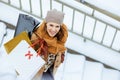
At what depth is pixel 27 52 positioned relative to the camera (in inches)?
130

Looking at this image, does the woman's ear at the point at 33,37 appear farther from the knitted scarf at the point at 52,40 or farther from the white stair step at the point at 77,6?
the white stair step at the point at 77,6

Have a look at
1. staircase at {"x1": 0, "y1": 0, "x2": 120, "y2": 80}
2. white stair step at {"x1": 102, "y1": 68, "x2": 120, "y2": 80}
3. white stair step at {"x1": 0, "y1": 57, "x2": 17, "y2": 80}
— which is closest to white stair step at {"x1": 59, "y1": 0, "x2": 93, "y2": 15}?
staircase at {"x1": 0, "y1": 0, "x2": 120, "y2": 80}

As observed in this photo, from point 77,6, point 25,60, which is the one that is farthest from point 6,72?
point 77,6

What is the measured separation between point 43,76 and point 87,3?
5.15 ft

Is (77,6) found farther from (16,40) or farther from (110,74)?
Result: (16,40)

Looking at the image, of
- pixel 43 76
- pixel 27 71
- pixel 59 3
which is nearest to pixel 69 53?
pixel 59 3

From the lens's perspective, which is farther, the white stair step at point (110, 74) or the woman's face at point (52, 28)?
the white stair step at point (110, 74)

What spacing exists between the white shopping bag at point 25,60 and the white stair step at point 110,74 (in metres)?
1.51

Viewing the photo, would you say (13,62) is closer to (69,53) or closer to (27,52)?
(27,52)

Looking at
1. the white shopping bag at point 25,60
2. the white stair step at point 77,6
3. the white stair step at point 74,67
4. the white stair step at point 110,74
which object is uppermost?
the white shopping bag at point 25,60

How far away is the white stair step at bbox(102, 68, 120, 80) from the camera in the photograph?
15.5 feet

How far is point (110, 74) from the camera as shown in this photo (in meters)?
4.77

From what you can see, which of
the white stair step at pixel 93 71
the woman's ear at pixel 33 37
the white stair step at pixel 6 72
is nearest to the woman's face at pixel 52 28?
the woman's ear at pixel 33 37

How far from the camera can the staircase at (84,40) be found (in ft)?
15.2
